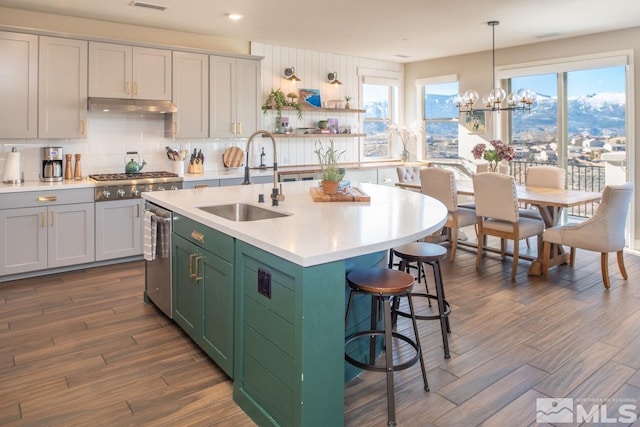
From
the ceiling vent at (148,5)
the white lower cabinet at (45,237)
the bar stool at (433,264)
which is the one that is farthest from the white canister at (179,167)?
the bar stool at (433,264)

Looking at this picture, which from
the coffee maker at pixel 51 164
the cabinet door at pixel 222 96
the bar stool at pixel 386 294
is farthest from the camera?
the cabinet door at pixel 222 96

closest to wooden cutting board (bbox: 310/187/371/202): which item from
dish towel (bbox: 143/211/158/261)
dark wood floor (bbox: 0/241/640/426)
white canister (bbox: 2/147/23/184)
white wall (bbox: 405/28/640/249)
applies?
dark wood floor (bbox: 0/241/640/426)

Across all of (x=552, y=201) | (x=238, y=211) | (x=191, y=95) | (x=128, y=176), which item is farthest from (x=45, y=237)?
(x=552, y=201)

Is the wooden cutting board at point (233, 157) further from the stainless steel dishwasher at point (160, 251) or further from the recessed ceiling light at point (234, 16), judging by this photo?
the stainless steel dishwasher at point (160, 251)

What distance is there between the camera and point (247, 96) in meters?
6.15

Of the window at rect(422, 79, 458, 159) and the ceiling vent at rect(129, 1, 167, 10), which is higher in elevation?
the ceiling vent at rect(129, 1, 167, 10)

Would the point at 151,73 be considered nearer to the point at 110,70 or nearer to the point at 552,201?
the point at 110,70

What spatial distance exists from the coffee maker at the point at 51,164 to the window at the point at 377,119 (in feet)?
15.3

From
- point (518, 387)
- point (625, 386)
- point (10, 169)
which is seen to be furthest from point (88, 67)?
point (625, 386)

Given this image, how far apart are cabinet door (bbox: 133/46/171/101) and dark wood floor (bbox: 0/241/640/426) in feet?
7.36

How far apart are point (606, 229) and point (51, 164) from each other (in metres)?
5.41

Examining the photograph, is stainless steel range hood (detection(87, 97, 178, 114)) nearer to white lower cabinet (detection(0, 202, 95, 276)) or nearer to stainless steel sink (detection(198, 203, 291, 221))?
white lower cabinet (detection(0, 202, 95, 276))

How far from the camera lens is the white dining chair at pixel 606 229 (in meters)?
4.22

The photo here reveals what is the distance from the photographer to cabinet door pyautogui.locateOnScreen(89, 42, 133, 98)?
16.4 ft
